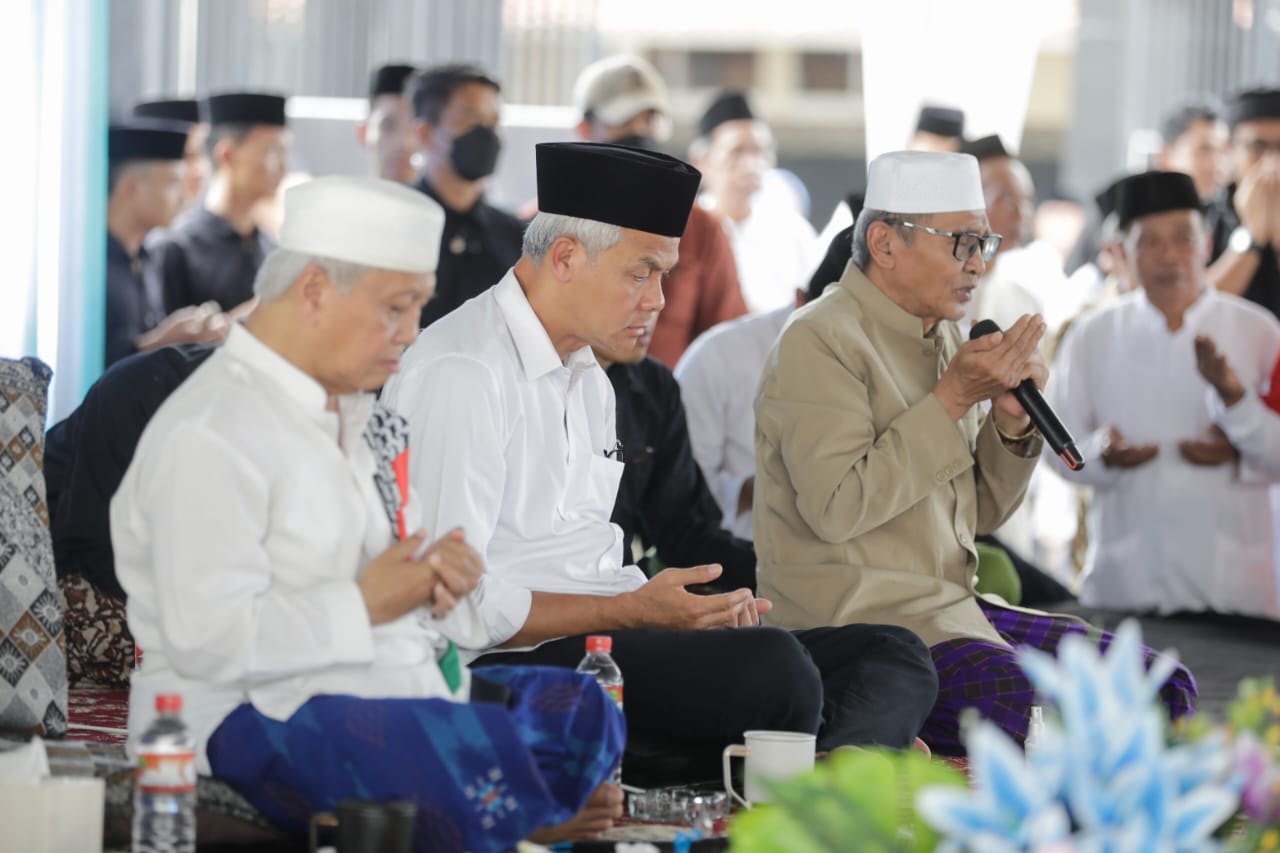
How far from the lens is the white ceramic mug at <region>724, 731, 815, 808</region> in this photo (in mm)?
3070

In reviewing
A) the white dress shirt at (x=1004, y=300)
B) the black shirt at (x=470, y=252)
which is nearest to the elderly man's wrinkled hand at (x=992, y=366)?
the black shirt at (x=470, y=252)

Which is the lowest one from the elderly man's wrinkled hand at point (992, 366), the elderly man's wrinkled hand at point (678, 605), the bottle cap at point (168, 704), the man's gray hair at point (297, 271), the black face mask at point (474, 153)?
the elderly man's wrinkled hand at point (678, 605)

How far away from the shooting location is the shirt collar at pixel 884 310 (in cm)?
384

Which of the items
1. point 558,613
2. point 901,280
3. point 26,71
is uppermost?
point 26,71

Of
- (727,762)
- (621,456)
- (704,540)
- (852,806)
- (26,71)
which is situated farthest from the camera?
(26,71)

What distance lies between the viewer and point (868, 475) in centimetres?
362

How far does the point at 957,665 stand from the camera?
374cm

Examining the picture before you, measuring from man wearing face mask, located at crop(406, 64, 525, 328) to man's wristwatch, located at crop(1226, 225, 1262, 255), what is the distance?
2821mm

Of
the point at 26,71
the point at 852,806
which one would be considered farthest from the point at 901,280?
the point at 26,71

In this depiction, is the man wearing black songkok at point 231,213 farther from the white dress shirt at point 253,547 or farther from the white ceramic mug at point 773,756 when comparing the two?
the white dress shirt at point 253,547

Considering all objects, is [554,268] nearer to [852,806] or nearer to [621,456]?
[621,456]

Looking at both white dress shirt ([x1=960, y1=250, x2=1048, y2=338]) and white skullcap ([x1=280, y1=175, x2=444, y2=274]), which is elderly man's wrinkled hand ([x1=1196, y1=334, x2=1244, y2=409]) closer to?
white dress shirt ([x1=960, y1=250, x2=1048, y2=338])

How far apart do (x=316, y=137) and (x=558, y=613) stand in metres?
4.53

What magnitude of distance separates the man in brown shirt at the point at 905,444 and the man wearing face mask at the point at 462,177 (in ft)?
6.56
